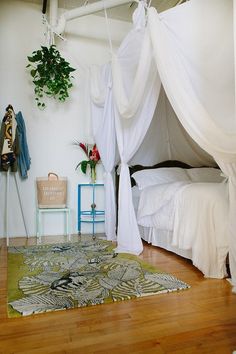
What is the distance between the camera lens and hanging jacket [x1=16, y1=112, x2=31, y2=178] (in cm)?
395

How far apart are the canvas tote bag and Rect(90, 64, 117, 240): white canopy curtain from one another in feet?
2.08

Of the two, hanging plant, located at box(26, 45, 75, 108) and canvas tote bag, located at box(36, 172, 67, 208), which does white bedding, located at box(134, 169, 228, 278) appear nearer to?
canvas tote bag, located at box(36, 172, 67, 208)

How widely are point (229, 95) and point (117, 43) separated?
323 centimetres

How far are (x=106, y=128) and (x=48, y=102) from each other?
1.03 metres

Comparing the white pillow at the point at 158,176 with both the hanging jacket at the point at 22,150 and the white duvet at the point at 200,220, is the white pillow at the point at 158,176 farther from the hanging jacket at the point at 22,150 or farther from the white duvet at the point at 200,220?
the hanging jacket at the point at 22,150

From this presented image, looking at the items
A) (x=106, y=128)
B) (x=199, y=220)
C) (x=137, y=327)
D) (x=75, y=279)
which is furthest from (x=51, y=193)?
(x=137, y=327)

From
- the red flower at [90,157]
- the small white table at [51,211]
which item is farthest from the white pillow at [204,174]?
the small white table at [51,211]

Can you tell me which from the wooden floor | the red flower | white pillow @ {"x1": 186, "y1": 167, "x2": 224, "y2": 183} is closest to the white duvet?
the wooden floor

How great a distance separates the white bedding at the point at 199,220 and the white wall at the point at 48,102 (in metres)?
1.57

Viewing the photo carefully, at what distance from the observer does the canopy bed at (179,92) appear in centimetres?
190

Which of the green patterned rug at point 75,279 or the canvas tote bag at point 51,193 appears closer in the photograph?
the green patterned rug at point 75,279

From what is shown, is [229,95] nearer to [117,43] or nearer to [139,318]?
[139,318]

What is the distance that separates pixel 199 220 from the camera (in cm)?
259

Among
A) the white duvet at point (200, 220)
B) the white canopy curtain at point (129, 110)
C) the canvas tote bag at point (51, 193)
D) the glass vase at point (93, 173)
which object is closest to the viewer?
the white duvet at point (200, 220)
